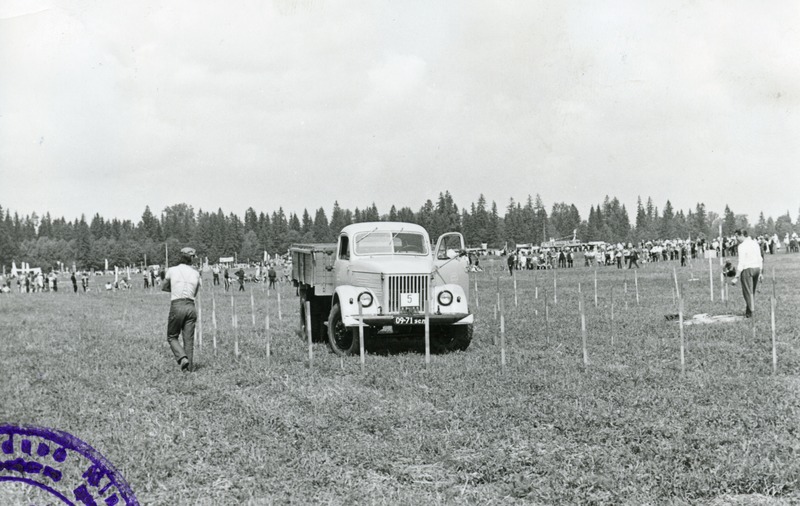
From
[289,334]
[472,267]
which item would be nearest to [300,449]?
[289,334]

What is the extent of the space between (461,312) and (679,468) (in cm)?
718

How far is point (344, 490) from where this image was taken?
5594 mm

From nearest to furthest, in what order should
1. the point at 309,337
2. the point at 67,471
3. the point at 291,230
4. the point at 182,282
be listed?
the point at 67,471 < the point at 182,282 < the point at 309,337 < the point at 291,230

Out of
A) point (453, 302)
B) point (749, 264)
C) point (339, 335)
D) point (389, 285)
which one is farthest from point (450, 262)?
point (749, 264)

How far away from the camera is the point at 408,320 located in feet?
40.4

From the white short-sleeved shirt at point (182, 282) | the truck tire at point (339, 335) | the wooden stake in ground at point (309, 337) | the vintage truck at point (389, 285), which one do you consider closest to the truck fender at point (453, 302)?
the vintage truck at point (389, 285)

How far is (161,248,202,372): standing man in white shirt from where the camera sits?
11016mm

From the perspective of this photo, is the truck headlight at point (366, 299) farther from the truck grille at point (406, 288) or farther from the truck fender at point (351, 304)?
the truck grille at point (406, 288)

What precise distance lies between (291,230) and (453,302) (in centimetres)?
15523

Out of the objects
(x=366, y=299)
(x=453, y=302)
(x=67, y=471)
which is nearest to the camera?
(x=67, y=471)

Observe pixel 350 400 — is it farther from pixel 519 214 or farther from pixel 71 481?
pixel 519 214

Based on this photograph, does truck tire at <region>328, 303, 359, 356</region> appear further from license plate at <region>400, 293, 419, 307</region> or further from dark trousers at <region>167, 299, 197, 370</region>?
dark trousers at <region>167, 299, 197, 370</region>

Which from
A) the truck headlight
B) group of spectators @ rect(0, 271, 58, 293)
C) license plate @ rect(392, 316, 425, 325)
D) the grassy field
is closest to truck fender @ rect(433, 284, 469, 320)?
license plate @ rect(392, 316, 425, 325)

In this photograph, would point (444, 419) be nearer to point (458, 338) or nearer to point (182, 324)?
point (182, 324)
